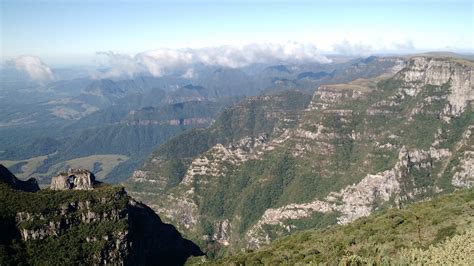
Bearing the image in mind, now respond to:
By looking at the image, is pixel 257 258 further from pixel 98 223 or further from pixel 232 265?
pixel 98 223

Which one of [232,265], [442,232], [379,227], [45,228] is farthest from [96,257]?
[442,232]

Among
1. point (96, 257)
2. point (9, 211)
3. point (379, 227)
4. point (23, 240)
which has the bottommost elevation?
point (96, 257)

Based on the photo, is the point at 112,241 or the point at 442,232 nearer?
the point at 442,232

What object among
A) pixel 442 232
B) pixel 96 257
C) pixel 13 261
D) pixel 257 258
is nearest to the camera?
pixel 442 232

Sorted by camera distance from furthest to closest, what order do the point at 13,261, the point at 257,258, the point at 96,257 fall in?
the point at 96,257 → the point at 13,261 → the point at 257,258

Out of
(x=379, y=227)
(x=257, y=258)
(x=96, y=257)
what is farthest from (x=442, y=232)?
(x=96, y=257)

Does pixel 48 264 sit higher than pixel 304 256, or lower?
lower

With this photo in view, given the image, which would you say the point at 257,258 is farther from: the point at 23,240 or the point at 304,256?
the point at 23,240
